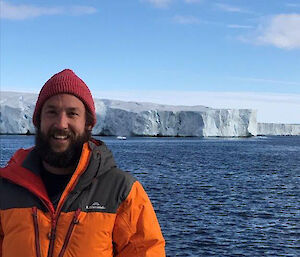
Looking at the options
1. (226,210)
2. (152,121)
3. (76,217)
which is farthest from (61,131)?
(152,121)

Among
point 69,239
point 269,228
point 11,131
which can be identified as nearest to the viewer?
point 69,239

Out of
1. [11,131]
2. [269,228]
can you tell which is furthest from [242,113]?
[269,228]

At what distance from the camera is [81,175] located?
239 cm

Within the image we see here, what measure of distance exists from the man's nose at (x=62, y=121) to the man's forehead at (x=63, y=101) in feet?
0.16

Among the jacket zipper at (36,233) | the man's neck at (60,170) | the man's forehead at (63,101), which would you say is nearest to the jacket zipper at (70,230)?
the jacket zipper at (36,233)

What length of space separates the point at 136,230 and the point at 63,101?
0.80 m

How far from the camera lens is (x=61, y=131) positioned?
2438 mm

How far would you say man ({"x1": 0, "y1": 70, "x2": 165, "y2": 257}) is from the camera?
233 centimetres

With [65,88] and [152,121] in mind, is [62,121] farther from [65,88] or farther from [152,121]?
[152,121]

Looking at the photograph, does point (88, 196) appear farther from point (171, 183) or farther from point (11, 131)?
point (11, 131)

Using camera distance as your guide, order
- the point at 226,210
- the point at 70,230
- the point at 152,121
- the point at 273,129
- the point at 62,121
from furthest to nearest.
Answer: the point at 273,129 < the point at 152,121 < the point at 226,210 < the point at 62,121 < the point at 70,230

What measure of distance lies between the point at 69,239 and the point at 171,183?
31397 millimetres

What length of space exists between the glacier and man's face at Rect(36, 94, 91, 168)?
8998 centimetres

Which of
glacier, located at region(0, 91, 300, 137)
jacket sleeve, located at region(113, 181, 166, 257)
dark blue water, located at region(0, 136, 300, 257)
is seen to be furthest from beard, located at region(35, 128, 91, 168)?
glacier, located at region(0, 91, 300, 137)
